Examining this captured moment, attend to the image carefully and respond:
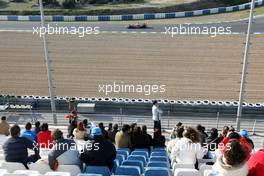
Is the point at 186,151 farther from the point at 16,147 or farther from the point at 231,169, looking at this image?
the point at 16,147

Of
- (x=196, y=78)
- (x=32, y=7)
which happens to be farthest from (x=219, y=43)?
(x=32, y=7)

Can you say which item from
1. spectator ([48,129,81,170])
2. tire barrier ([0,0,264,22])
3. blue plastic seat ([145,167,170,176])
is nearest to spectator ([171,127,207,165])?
blue plastic seat ([145,167,170,176])

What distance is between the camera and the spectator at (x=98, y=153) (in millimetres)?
6902

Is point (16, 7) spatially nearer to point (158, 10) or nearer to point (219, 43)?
point (158, 10)

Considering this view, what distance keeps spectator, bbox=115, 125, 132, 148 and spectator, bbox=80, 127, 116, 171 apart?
2071 mm

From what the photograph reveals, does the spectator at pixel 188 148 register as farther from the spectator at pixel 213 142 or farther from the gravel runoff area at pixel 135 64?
the gravel runoff area at pixel 135 64

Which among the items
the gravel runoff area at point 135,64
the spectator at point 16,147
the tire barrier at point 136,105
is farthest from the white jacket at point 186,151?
the gravel runoff area at point 135,64

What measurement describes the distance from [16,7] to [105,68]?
2883cm

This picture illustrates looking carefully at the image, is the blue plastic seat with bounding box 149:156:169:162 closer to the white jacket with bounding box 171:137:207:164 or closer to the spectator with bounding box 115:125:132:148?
the white jacket with bounding box 171:137:207:164

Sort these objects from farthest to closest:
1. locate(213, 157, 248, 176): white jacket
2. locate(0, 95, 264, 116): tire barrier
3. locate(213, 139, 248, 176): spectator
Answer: locate(0, 95, 264, 116): tire barrier < locate(213, 157, 248, 176): white jacket < locate(213, 139, 248, 176): spectator

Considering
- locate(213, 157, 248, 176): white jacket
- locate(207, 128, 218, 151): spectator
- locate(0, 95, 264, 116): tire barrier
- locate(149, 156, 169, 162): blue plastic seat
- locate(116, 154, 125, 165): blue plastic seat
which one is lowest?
locate(0, 95, 264, 116): tire barrier

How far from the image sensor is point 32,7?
48156 millimetres

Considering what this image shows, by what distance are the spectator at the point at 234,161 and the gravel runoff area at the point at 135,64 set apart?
14.1m

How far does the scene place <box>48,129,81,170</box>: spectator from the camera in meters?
6.63
